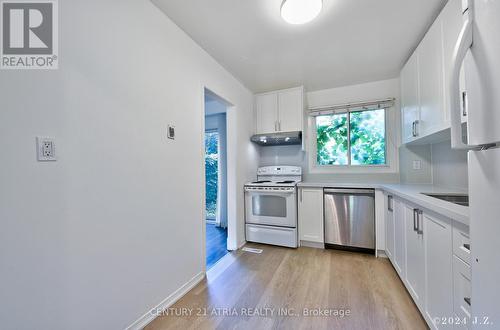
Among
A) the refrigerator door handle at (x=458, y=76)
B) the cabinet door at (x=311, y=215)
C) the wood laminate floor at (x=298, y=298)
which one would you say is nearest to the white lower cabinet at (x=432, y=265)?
the wood laminate floor at (x=298, y=298)

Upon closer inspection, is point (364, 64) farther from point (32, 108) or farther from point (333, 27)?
point (32, 108)

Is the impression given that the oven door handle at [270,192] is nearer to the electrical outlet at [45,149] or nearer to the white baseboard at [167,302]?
the white baseboard at [167,302]

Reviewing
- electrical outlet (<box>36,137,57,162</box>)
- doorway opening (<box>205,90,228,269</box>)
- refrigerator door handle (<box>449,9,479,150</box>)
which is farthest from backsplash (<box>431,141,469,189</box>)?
electrical outlet (<box>36,137,57,162</box>)

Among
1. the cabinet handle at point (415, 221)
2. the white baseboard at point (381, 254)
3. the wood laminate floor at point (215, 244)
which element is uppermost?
the cabinet handle at point (415, 221)

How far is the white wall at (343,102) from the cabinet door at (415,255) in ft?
4.74

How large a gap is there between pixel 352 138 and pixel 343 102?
61 centimetres

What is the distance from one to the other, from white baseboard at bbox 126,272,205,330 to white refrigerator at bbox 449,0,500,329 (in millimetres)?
1774

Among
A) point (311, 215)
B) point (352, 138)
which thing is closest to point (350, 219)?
point (311, 215)

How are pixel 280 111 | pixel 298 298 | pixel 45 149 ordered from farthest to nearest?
pixel 280 111, pixel 298 298, pixel 45 149

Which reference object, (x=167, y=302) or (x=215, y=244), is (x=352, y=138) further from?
(x=167, y=302)

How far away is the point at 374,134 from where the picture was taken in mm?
3072

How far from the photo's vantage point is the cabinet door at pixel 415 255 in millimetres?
1403

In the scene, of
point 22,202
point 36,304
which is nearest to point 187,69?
point 22,202

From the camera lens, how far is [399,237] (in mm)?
1889
